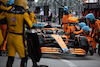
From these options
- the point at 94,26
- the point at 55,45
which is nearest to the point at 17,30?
the point at 55,45

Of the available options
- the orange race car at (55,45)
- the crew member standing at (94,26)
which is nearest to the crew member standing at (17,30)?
the orange race car at (55,45)

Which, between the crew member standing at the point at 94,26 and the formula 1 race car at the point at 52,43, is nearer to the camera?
the formula 1 race car at the point at 52,43

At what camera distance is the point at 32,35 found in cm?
562

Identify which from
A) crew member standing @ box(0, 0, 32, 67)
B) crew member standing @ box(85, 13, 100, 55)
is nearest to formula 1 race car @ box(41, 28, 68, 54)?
crew member standing @ box(85, 13, 100, 55)

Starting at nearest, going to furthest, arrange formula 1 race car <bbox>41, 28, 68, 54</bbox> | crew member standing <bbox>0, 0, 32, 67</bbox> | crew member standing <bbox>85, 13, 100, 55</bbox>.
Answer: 1. crew member standing <bbox>0, 0, 32, 67</bbox>
2. formula 1 race car <bbox>41, 28, 68, 54</bbox>
3. crew member standing <bbox>85, 13, 100, 55</bbox>

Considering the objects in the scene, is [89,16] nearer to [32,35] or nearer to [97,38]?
[97,38]

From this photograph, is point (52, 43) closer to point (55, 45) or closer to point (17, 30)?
point (55, 45)

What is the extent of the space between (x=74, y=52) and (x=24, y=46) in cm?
354

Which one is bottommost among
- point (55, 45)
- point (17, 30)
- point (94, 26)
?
point (55, 45)

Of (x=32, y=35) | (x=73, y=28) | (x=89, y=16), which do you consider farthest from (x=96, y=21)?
(x=32, y=35)

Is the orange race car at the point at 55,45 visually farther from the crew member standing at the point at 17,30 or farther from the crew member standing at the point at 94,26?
the crew member standing at the point at 17,30

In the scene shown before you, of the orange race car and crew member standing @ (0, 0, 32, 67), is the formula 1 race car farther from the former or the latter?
crew member standing @ (0, 0, 32, 67)

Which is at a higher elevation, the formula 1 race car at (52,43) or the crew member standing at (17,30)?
the crew member standing at (17,30)

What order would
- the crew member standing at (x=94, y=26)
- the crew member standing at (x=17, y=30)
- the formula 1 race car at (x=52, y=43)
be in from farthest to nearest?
1. the crew member standing at (x=94, y=26)
2. the formula 1 race car at (x=52, y=43)
3. the crew member standing at (x=17, y=30)
